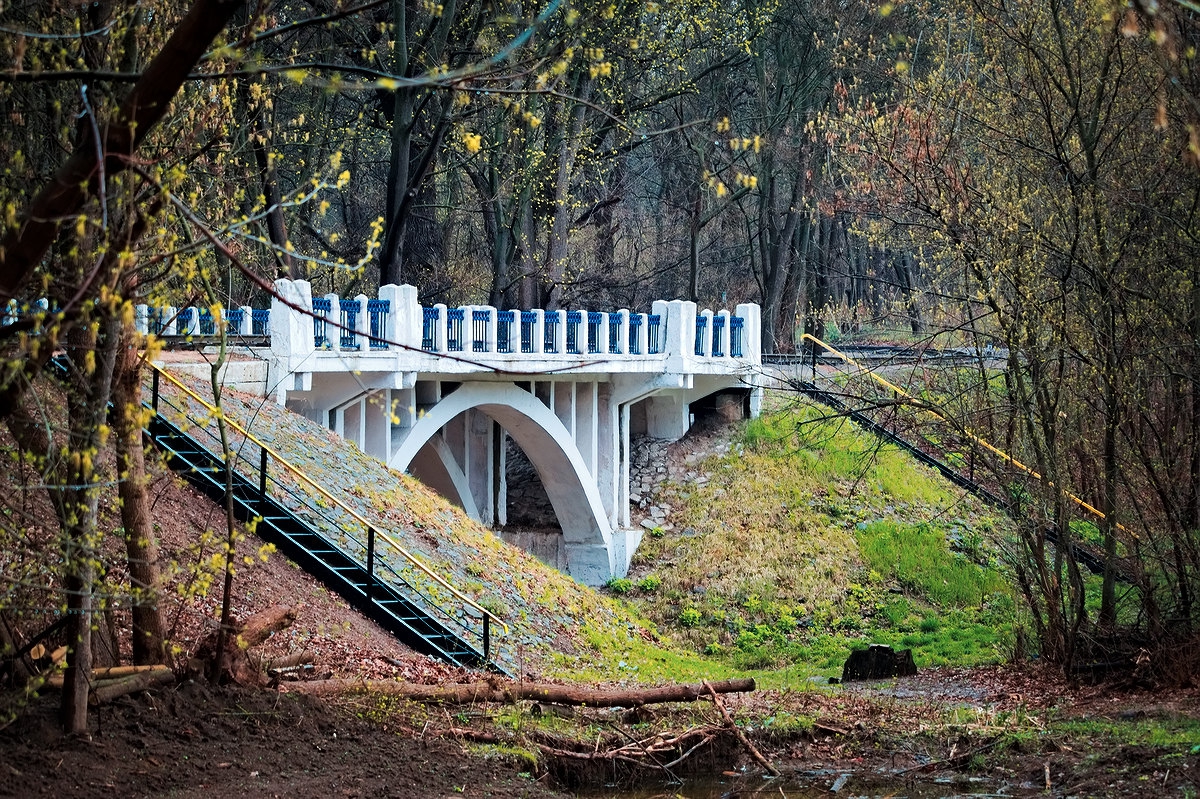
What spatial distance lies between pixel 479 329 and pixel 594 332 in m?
4.24

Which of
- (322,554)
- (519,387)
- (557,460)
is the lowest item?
(322,554)

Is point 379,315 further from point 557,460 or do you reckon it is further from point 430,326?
point 557,460

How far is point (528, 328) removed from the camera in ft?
79.8

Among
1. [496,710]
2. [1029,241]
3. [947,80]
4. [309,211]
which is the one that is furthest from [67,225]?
[309,211]

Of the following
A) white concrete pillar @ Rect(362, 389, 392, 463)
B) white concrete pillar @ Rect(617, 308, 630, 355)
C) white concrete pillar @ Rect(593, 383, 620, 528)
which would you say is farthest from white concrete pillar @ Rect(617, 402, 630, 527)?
white concrete pillar @ Rect(362, 389, 392, 463)

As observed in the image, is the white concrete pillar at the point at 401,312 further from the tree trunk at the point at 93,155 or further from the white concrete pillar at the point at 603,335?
the tree trunk at the point at 93,155

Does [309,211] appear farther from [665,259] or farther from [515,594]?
[665,259]

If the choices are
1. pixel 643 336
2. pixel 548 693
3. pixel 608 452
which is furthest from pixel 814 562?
pixel 548 693

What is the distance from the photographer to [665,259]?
43250 millimetres

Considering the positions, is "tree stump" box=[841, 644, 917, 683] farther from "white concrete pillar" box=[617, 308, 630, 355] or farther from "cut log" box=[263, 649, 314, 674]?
"white concrete pillar" box=[617, 308, 630, 355]

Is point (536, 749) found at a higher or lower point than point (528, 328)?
lower

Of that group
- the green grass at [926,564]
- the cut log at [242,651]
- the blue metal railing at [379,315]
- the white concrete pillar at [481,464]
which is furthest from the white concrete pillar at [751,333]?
the cut log at [242,651]

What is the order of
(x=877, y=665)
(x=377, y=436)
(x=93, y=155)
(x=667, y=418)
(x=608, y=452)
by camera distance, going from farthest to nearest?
(x=667, y=418), (x=608, y=452), (x=377, y=436), (x=877, y=665), (x=93, y=155)

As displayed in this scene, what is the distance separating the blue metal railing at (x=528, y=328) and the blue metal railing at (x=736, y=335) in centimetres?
763
